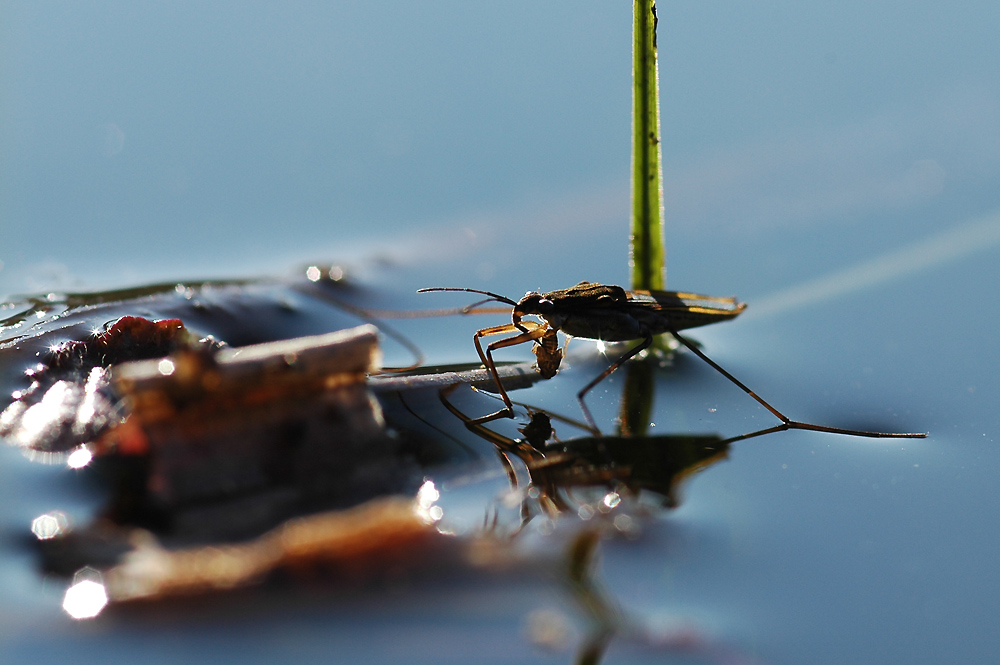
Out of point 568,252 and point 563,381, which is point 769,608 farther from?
point 568,252

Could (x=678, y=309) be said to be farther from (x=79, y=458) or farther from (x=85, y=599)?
(x=85, y=599)

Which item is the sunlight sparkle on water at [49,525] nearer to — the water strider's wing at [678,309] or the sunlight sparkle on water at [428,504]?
the sunlight sparkle on water at [428,504]

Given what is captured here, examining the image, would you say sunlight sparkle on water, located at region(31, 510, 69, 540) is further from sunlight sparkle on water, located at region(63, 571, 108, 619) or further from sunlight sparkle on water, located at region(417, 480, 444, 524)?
sunlight sparkle on water, located at region(417, 480, 444, 524)

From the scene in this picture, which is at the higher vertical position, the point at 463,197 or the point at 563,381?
the point at 463,197

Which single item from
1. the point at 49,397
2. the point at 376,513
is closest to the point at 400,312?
the point at 49,397

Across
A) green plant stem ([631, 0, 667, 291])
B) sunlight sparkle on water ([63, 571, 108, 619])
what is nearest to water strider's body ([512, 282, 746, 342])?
green plant stem ([631, 0, 667, 291])

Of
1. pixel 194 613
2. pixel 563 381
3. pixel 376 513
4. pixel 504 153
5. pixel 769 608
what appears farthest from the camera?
pixel 504 153

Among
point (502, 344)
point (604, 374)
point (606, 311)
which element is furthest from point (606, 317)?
point (502, 344)
